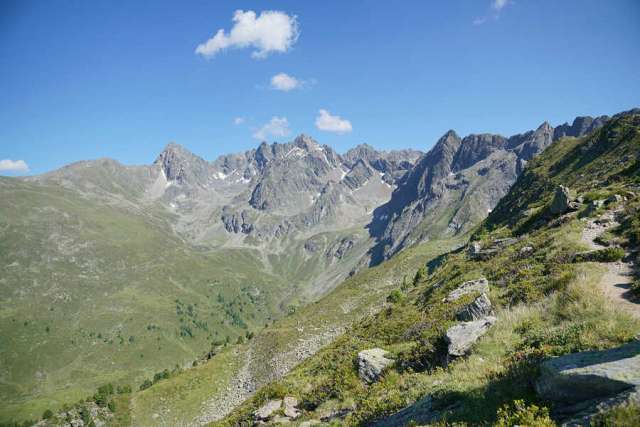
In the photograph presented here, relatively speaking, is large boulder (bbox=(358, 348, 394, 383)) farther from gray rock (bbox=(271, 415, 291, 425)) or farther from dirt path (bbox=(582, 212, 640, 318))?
dirt path (bbox=(582, 212, 640, 318))

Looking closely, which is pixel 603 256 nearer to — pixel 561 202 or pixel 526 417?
pixel 526 417

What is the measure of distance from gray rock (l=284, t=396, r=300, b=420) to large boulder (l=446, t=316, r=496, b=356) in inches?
368

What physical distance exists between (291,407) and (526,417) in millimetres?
15630

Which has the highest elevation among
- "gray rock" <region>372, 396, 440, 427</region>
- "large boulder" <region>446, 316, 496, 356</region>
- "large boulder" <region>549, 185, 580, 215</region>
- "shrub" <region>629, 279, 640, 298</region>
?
"large boulder" <region>549, 185, 580, 215</region>

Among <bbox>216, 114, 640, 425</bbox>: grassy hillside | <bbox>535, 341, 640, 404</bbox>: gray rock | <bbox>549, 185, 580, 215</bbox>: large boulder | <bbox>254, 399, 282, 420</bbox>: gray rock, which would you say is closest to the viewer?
<bbox>535, 341, 640, 404</bbox>: gray rock

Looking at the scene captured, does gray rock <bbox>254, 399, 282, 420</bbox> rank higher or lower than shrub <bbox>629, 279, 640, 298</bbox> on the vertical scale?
lower

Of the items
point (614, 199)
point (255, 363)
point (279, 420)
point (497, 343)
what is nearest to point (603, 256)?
point (497, 343)

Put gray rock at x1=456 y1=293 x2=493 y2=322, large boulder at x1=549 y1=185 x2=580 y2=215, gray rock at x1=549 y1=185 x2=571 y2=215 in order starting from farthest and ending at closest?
1. gray rock at x1=549 y1=185 x2=571 y2=215
2. large boulder at x1=549 y1=185 x2=580 y2=215
3. gray rock at x1=456 y1=293 x2=493 y2=322

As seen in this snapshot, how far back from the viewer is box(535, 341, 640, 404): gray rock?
710 cm

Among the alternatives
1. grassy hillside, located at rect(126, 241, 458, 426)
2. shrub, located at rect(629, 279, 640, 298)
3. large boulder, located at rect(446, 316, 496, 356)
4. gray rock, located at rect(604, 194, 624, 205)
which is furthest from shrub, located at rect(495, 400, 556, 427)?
grassy hillside, located at rect(126, 241, 458, 426)

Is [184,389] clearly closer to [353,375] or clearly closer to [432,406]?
[353,375]

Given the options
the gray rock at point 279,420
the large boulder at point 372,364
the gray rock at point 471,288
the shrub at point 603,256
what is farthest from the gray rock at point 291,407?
the shrub at point 603,256

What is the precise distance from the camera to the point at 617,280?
17.0 metres

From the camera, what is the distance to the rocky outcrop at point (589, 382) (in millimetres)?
6969
